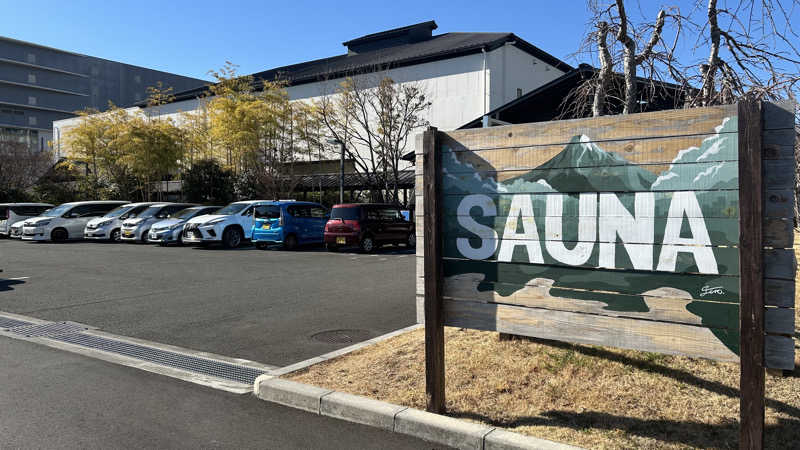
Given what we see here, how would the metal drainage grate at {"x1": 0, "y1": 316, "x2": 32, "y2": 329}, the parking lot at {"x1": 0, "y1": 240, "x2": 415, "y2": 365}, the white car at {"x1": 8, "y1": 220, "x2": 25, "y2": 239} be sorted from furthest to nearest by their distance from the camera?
the white car at {"x1": 8, "y1": 220, "x2": 25, "y2": 239} < the metal drainage grate at {"x1": 0, "y1": 316, "x2": 32, "y2": 329} < the parking lot at {"x1": 0, "y1": 240, "x2": 415, "y2": 365}

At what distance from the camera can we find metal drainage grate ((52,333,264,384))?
530 centimetres

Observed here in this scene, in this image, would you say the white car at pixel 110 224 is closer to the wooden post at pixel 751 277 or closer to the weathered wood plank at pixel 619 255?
the weathered wood plank at pixel 619 255

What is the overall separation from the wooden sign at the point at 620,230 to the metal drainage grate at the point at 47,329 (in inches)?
207

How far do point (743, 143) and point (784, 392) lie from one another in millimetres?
2418

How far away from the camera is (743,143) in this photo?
3.04 metres

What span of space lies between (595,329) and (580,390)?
3.15 ft

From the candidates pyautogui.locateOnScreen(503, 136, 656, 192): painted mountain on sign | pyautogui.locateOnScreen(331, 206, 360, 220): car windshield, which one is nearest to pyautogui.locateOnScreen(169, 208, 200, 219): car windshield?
pyautogui.locateOnScreen(331, 206, 360, 220): car windshield


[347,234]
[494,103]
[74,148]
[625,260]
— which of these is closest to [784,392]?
[625,260]

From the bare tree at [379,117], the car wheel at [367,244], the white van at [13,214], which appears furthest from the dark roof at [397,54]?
the white van at [13,214]

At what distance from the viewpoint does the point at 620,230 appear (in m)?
3.54

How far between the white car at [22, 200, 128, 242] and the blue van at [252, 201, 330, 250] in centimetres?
989

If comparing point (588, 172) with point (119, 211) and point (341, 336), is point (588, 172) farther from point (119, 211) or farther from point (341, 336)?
point (119, 211)

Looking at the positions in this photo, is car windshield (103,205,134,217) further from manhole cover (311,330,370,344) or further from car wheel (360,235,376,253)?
manhole cover (311,330,370,344)

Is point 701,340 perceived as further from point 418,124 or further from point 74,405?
point 418,124
